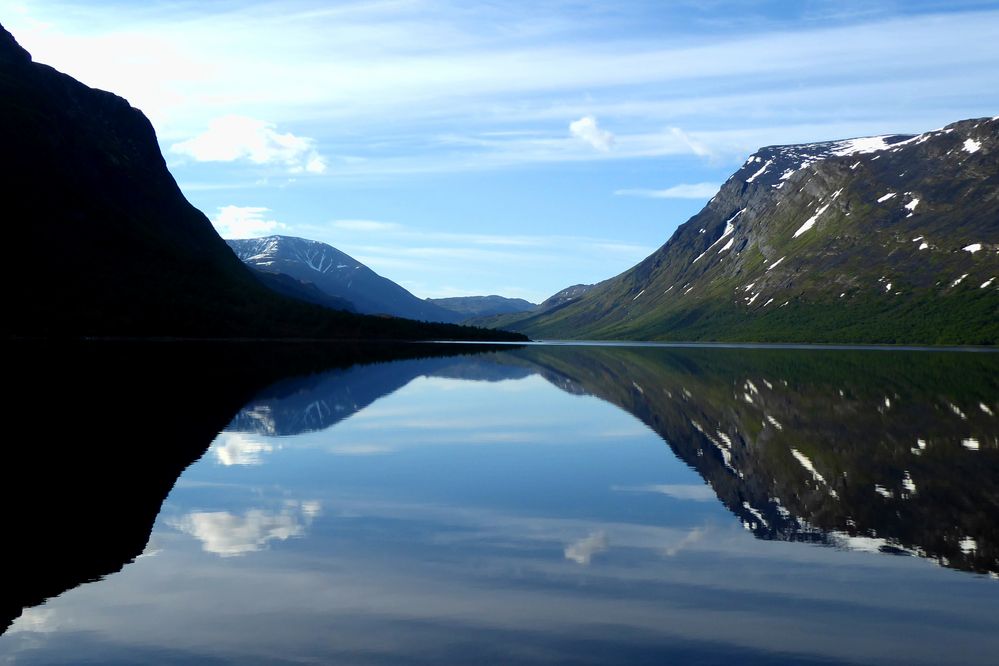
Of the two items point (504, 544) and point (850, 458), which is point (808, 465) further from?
point (504, 544)

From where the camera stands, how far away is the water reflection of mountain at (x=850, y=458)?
2225 centimetres

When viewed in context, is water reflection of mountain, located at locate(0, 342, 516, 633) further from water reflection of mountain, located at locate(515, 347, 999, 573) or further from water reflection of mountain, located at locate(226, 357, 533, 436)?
water reflection of mountain, located at locate(515, 347, 999, 573)

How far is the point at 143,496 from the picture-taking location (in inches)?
973

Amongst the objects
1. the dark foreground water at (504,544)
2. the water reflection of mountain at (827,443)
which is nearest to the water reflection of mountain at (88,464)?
the dark foreground water at (504,544)

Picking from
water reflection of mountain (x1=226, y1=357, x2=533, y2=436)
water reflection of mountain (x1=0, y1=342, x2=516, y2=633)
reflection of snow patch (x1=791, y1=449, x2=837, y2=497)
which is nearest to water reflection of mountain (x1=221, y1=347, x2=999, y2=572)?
reflection of snow patch (x1=791, y1=449, x2=837, y2=497)

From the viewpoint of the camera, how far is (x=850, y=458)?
3416 cm

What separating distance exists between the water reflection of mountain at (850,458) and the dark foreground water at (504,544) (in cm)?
18

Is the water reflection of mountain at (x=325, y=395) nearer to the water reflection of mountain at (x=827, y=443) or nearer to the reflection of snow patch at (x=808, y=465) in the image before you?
the water reflection of mountain at (x=827, y=443)

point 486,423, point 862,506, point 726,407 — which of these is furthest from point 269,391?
point 862,506

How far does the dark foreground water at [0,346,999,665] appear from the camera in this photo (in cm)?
1427

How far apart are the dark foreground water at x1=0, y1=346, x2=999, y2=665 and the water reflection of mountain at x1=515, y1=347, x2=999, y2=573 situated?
175mm

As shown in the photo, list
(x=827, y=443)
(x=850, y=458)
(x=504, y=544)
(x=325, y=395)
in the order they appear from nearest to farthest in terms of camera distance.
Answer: (x=504, y=544), (x=850, y=458), (x=827, y=443), (x=325, y=395)

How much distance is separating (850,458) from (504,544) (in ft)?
61.7

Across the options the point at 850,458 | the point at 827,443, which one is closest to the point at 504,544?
the point at 850,458
